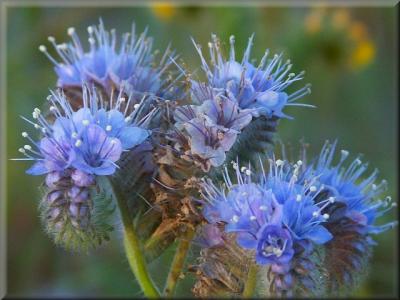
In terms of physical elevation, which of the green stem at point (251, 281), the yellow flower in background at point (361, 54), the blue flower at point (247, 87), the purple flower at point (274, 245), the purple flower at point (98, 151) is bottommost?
the green stem at point (251, 281)

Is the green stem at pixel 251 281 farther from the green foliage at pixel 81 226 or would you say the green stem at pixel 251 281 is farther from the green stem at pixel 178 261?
the green foliage at pixel 81 226

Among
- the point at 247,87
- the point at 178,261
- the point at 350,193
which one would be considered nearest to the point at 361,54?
the point at 350,193

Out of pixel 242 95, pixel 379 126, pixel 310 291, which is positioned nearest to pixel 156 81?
pixel 242 95

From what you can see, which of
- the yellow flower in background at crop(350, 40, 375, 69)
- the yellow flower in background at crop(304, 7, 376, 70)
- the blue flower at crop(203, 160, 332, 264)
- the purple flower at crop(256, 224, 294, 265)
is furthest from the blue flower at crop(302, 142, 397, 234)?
the yellow flower in background at crop(350, 40, 375, 69)

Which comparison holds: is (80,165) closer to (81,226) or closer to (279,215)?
(81,226)

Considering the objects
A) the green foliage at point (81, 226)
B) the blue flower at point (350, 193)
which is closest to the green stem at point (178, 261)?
the green foliage at point (81, 226)
